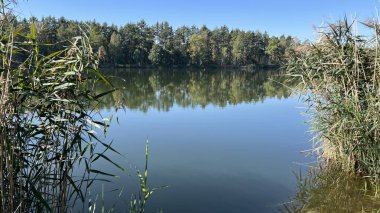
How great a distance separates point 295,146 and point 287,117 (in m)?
5.93

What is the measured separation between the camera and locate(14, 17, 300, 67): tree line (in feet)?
231

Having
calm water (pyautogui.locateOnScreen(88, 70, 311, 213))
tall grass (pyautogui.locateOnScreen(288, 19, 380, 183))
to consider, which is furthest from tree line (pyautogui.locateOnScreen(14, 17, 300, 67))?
tall grass (pyautogui.locateOnScreen(288, 19, 380, 183))

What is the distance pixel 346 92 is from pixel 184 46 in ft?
247

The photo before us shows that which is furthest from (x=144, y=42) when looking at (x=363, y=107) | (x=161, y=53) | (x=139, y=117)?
(x=363, y=107)

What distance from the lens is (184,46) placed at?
80.2 meters

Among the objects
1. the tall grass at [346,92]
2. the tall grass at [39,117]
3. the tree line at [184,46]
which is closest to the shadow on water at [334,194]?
the tall grass at [346,92]

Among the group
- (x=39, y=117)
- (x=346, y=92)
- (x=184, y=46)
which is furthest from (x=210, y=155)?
(x=184, y=46)

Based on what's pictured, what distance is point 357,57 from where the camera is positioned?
620 centimetres

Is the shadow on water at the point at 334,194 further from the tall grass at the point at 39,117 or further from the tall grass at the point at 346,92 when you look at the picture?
the tall grass at the point at 39,117

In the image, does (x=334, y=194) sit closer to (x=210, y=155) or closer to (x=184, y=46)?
(x=210, y=155)

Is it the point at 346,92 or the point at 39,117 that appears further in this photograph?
the point at 346,92

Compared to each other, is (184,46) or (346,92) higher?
(184,46)

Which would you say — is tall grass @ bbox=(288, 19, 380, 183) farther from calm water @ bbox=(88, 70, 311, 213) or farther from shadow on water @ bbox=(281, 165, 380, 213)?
calm water @ bbox=(88, 70, 311, 213)

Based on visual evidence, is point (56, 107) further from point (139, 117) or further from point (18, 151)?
point (139, 117)
